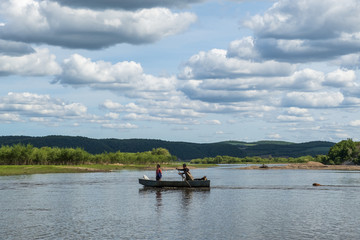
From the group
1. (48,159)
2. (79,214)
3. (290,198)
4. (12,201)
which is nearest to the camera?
(79,214)

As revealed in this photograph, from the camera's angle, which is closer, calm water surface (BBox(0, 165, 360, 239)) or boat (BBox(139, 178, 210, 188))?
calm water surface (BBox(0, 165, 360, 239))

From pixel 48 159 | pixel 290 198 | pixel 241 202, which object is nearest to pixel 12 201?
pixel 241 202

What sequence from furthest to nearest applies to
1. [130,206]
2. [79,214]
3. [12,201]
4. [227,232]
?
1. [12,201]
2. [130,206]
3. [79,214]
4. [227,232]

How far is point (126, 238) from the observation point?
30.3 m

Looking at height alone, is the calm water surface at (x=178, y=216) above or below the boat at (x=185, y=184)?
below

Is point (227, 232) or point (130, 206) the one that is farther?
point (130, 206)

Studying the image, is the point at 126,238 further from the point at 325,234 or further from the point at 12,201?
the point at 12,201

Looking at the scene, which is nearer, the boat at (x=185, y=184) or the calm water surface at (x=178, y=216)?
the calm water surface at (x=178, y=216)

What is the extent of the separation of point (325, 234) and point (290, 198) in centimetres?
2684

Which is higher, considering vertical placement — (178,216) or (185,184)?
(185,184)

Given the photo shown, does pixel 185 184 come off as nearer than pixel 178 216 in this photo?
No

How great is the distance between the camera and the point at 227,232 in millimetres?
32688

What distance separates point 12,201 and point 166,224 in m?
25.7

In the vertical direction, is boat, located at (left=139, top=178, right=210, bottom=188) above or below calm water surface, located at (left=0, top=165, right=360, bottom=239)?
above
